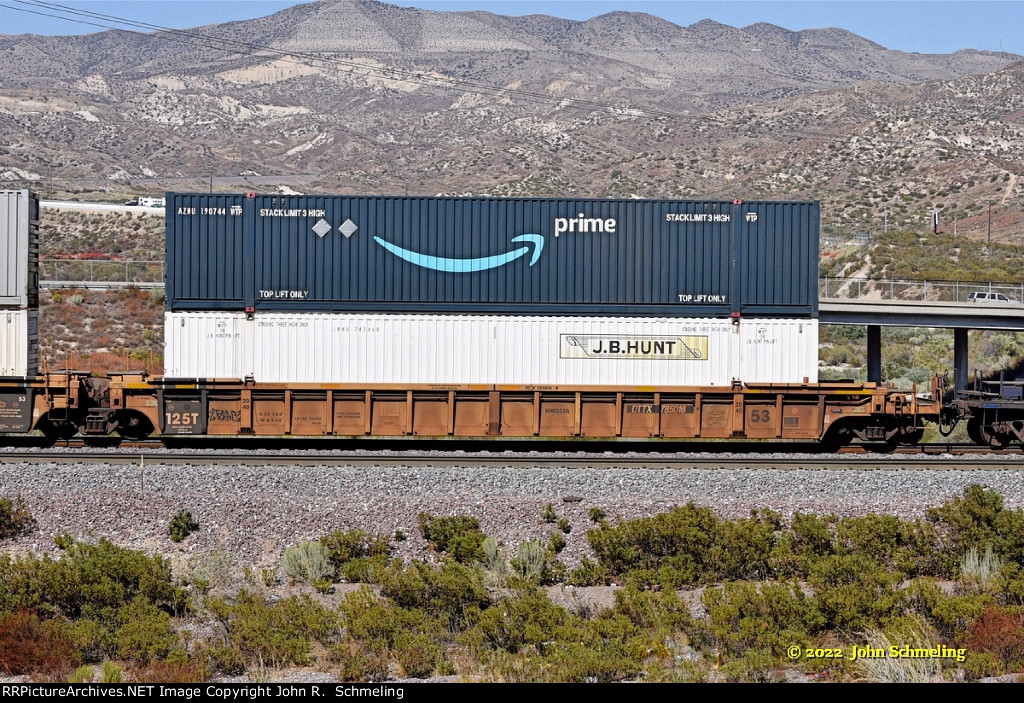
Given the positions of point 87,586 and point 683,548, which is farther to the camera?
point 683,548

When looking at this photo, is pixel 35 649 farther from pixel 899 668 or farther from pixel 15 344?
pixel 15 344

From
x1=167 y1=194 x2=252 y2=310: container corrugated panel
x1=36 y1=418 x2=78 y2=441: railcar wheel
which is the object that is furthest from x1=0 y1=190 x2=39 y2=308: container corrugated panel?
x1=167 y1=194 x2=252 y2=310: container corrugated panel

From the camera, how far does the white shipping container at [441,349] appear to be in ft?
65.1

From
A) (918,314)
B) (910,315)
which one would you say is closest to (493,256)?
(910,315)

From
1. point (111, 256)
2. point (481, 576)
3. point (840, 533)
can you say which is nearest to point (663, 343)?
point (840, 533)

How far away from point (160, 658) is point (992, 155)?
113 metres

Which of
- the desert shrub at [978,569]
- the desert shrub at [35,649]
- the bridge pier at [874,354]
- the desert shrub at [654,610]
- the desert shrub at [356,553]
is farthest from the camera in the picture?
the bridge pier at [874,354]

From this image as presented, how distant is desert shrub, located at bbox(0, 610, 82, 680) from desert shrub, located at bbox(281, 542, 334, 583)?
2.98 meters

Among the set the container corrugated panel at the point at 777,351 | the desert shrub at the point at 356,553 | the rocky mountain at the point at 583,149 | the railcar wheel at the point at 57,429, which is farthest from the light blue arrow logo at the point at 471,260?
the rocky mountain at the point at 583,149

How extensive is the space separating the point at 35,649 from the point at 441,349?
10747 millimetres

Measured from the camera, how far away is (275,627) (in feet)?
35.2

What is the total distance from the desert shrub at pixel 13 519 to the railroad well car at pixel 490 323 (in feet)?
17.7

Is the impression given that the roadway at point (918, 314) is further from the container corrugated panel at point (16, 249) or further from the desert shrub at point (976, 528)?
the container corrugated panel at point (16, 249)

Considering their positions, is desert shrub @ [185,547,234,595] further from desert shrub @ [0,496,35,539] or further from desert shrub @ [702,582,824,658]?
desert shrub @ [702,582,824,658]
